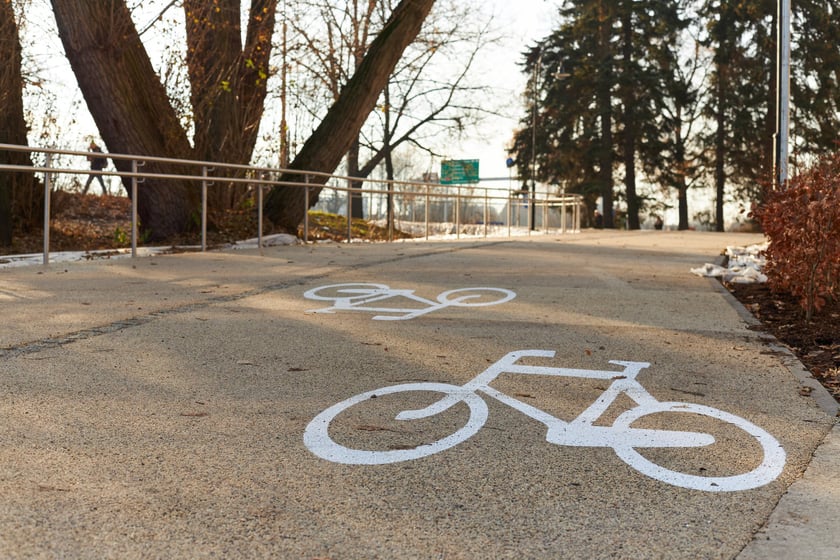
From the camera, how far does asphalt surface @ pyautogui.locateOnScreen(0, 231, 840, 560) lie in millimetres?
2686

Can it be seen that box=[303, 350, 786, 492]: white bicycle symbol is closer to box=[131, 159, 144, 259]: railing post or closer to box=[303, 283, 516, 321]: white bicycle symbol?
box=[303, 283, 516, 321]: white bicycle symbol

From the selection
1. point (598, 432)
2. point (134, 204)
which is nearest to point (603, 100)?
point (134, 204)

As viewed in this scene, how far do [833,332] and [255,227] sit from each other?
1069 cm

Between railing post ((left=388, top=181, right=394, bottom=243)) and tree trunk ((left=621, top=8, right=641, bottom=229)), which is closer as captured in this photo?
railing post ((left=388, top=181, right=394, bottom=243))

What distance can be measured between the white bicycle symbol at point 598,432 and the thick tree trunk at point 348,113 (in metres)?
11.5

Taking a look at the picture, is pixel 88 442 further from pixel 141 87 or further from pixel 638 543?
pixel 141 87

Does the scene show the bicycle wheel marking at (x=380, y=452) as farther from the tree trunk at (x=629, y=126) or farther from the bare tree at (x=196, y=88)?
the tree trunk at (x=629, y=126)

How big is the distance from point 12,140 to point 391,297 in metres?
9.06

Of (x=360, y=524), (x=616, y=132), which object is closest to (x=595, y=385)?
(x=360, y=524)

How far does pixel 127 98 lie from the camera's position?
44.3 ft

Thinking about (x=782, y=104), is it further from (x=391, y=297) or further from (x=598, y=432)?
(x=598, y=432)

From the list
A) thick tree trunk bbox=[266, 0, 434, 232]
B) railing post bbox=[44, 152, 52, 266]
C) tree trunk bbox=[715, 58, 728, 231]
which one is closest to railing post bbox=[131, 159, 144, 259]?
railing post bbox=[44, 152, 52, 266]

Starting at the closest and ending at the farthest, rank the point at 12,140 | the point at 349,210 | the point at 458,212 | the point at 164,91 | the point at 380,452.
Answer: the point at 380,452 → the point at 12,140 → the point at 164,91 → the point at 349,210 → the point at 458,212

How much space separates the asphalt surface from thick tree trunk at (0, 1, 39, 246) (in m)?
7.64
